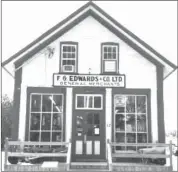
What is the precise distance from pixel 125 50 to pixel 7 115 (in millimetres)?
23481

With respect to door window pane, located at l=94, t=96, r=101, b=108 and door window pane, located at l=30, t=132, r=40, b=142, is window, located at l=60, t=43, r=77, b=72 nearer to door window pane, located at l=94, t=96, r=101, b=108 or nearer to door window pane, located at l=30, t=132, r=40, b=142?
door window pane, located at l=94, t=96, r=101, b=108

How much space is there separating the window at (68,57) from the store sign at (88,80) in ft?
1.55

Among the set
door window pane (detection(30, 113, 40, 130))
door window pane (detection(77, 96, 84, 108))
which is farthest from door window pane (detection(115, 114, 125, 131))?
door window pane (detection(30, 113, 40, 130))

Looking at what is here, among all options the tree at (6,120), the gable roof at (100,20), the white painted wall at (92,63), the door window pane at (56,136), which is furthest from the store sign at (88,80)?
the tree at (6,120)

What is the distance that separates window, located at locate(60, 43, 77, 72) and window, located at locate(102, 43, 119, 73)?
1507 millimetres

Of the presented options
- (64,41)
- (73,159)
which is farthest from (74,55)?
(73,159)

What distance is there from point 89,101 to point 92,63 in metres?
1.97

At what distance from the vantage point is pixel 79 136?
592 inches

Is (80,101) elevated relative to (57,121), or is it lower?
elevated

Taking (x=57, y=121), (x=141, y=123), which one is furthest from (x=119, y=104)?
(x=57, y=121)

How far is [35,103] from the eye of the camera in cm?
1540

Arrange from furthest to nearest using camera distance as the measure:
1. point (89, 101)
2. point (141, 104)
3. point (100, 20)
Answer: point (100, 20) → point (141, 104) → point (89, 101)

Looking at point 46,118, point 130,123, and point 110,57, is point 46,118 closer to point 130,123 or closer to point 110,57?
point 130,123

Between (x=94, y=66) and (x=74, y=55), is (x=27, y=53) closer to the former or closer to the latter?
(x=74, y=55)
